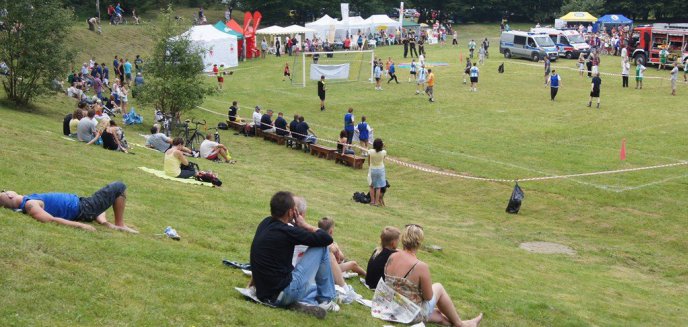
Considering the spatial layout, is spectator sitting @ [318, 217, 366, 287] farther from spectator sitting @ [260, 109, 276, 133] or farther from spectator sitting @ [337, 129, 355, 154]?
spectator sitting @ [260, 109, 276, 133]

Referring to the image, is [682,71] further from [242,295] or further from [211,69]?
[242,295]

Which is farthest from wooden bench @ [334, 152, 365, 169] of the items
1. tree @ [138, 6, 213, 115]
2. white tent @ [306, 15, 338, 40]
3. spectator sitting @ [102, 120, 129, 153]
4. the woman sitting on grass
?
white tent @ [306, 15, 338, 40]

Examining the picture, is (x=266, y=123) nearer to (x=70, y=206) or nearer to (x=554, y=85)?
(x=554, y=85)

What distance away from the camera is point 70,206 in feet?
A: 36.7

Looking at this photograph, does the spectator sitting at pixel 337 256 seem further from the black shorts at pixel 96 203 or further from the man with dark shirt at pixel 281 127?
the man with dark shirt at pixel 281 127

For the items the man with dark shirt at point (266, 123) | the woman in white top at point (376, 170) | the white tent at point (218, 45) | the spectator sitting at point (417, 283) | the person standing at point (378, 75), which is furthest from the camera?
the white tent at point (218, 45)

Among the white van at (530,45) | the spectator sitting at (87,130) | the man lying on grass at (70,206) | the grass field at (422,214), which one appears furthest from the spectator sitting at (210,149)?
the white van at (530,45)

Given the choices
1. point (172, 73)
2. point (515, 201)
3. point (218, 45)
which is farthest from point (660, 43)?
point (515, 201)

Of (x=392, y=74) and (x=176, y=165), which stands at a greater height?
(x=176, y=165)

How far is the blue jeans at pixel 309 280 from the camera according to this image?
9047mm

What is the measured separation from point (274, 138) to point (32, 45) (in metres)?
9.12

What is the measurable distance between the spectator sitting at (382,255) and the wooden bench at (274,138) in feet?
64.8

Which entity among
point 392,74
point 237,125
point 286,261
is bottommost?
point 237,125

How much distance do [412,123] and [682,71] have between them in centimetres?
2381
